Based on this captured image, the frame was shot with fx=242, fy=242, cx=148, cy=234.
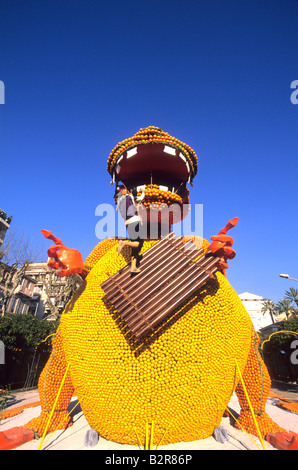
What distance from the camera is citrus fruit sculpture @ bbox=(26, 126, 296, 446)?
2.31 meters

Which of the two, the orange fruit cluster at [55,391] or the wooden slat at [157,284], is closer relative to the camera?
the wooden slat at [157,284]

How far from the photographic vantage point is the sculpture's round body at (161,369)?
2.30 metres

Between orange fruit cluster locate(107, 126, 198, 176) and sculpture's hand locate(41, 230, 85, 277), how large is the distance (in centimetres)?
168

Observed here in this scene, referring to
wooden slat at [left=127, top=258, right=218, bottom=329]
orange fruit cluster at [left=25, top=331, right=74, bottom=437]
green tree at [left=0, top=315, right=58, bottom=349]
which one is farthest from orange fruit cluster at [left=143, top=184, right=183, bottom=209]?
green tree at [left=0, top=315, right=58, bottom=349]

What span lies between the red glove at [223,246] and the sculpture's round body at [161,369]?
38cm

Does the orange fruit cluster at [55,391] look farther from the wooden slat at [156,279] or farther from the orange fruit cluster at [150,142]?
the orange fruit cluster at [150,142]

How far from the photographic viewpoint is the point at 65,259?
3.04m

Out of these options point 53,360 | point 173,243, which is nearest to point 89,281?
point 173,243

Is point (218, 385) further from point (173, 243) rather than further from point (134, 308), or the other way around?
point (173, 243)

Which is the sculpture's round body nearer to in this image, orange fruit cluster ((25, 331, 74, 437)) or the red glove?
the red glove

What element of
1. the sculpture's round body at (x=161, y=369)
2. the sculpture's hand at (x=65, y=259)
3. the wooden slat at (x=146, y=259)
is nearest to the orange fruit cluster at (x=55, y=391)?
the sculpture's round body at (x=161, y=369)

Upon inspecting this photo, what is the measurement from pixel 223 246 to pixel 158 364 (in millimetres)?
1512

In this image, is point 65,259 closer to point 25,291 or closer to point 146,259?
point 146,259
